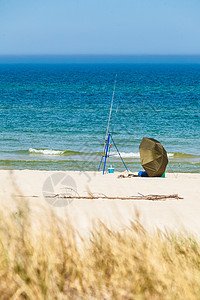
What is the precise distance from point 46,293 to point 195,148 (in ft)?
58.3

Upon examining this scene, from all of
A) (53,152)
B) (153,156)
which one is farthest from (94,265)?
(53,152)

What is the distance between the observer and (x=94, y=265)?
3543 millimetres

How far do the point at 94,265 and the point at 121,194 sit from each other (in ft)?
24.2

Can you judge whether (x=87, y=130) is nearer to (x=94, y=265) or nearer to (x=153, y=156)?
(x=153, y=156)

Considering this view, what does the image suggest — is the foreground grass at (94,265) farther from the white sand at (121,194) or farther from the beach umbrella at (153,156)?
the beach umbrella at (153,156)

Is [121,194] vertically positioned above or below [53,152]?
above

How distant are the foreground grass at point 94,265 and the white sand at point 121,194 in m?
3.27

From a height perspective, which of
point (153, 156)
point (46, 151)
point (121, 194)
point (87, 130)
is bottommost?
point (87, 130)

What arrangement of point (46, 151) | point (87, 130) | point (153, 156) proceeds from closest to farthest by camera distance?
point (153, 156) < point (46, 151) < point (87, 130)

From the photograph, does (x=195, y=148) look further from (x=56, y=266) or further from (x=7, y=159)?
(x=56, y=266)

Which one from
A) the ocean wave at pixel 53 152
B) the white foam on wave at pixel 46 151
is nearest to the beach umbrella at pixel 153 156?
the ocean wave at pixel 53 152

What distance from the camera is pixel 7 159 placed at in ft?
57.1

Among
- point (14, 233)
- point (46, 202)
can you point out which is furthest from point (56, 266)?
point (46, 202)

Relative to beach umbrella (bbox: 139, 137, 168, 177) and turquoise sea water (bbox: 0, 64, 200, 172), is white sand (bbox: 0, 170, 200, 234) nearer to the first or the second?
beach umbrella (bbox: 139, 137, 168, 177)
